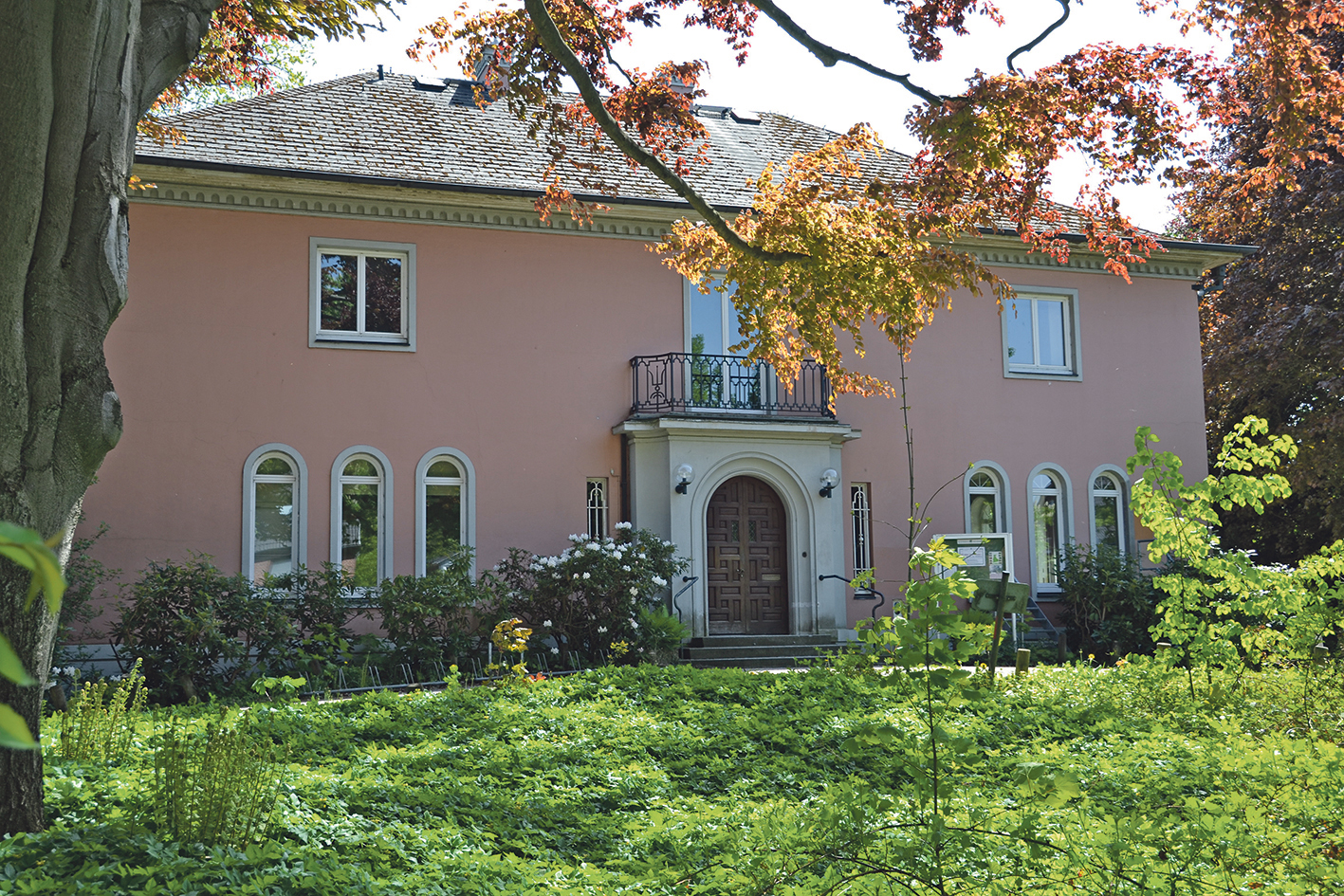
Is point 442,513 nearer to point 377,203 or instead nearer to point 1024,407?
point 377,203

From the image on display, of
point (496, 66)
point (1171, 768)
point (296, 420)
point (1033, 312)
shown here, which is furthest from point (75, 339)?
point (1033, 312)

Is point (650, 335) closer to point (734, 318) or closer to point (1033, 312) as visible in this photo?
point (734, 318)

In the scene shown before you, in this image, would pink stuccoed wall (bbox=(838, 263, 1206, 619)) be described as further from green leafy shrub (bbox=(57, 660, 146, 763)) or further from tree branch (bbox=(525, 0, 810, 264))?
green leafy shrub (bbox=(57, 660, 146, 763))

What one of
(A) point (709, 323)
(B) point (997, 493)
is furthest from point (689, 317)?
(B) point (997, 493)

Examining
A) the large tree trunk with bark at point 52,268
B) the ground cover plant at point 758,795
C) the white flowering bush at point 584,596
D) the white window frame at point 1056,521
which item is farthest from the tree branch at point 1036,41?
the white window frame at point 1056,521

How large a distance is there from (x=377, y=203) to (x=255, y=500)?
4.23 meters

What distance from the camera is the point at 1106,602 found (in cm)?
1612

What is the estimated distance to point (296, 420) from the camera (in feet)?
47.4

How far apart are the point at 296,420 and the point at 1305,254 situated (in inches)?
770

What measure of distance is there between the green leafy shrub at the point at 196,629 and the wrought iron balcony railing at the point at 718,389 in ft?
19.2

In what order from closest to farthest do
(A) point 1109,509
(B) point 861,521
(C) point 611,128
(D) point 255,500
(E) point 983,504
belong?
(C) point 611,128
(D) point 255,500
(B) point 861,521
(E) point 983,504
(A) point 1109,509

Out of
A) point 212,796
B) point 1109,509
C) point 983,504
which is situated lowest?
point 212,796

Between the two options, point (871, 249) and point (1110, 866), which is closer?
point (1110, 866)

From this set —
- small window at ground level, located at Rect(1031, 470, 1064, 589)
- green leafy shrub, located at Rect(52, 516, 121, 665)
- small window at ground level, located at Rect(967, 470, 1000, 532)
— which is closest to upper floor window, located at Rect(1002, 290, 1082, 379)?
small window at ground level, located at Rect(1031, 470, 1064, 589)
